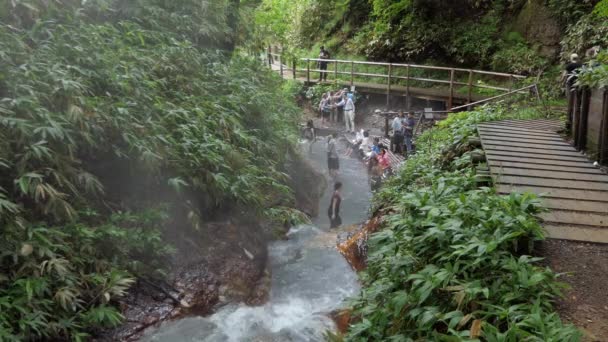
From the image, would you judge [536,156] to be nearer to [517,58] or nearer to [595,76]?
[595,76]

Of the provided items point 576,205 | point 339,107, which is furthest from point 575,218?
point 339,107

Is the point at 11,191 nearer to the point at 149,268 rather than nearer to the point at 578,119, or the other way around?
the point at 149,268

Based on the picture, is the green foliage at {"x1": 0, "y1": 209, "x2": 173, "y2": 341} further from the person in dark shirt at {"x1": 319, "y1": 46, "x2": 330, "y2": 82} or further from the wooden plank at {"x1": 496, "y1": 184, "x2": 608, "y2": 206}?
the person in dark shirt at {"x1": 319, "y1": 46, "x2": 330, "y2": 82}

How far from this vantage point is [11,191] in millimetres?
5508

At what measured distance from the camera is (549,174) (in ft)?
19.2

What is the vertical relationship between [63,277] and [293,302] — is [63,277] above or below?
above

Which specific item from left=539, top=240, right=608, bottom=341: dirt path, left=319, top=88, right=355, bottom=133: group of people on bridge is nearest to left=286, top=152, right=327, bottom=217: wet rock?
left=319, top=88, right=355, bottom=133: group of people on bridge

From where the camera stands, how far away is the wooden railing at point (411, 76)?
54.4ft

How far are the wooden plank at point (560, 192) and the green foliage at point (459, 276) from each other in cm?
44

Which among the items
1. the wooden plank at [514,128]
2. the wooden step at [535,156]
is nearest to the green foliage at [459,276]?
the wooden step at [535,156]

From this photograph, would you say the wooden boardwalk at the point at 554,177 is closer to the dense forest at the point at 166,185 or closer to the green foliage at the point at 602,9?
the dense forest at the point at 166,185

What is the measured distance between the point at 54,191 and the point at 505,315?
468 centimetres

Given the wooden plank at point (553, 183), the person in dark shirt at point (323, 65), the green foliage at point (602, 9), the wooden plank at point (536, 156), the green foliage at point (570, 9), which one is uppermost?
the green foliage at point (570, 9)

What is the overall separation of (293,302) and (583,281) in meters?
4.58
